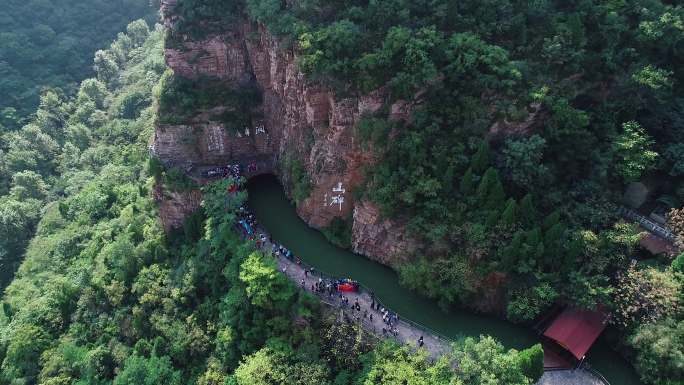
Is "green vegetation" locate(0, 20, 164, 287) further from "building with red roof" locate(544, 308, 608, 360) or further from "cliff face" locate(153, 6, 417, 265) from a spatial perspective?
"building with red roof" locate(544, 308, 608, 360)

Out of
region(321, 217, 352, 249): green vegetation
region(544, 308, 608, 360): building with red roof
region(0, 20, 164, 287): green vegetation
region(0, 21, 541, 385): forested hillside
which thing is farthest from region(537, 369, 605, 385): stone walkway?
region(0, 20, 164, 287): green vegetation

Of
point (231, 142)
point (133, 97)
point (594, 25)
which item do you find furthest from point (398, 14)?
point (133, 97)

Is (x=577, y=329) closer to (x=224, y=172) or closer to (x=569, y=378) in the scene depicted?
(x=569, y=378)

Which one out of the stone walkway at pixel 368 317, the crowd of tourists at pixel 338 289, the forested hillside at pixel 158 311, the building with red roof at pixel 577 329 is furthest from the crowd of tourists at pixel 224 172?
the building with red roof at pixel 577 329

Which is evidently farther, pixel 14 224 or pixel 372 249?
pixel 14 224

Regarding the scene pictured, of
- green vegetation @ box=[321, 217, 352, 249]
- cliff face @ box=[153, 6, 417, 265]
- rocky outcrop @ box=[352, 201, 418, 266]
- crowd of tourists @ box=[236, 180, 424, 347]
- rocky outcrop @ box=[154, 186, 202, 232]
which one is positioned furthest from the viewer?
rocky outcrop @ box=[154, 186, 202, 232]

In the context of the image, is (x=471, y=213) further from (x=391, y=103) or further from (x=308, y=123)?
(x=308, y=123)

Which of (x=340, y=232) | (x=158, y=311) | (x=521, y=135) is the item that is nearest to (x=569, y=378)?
(x=521, y=135)
